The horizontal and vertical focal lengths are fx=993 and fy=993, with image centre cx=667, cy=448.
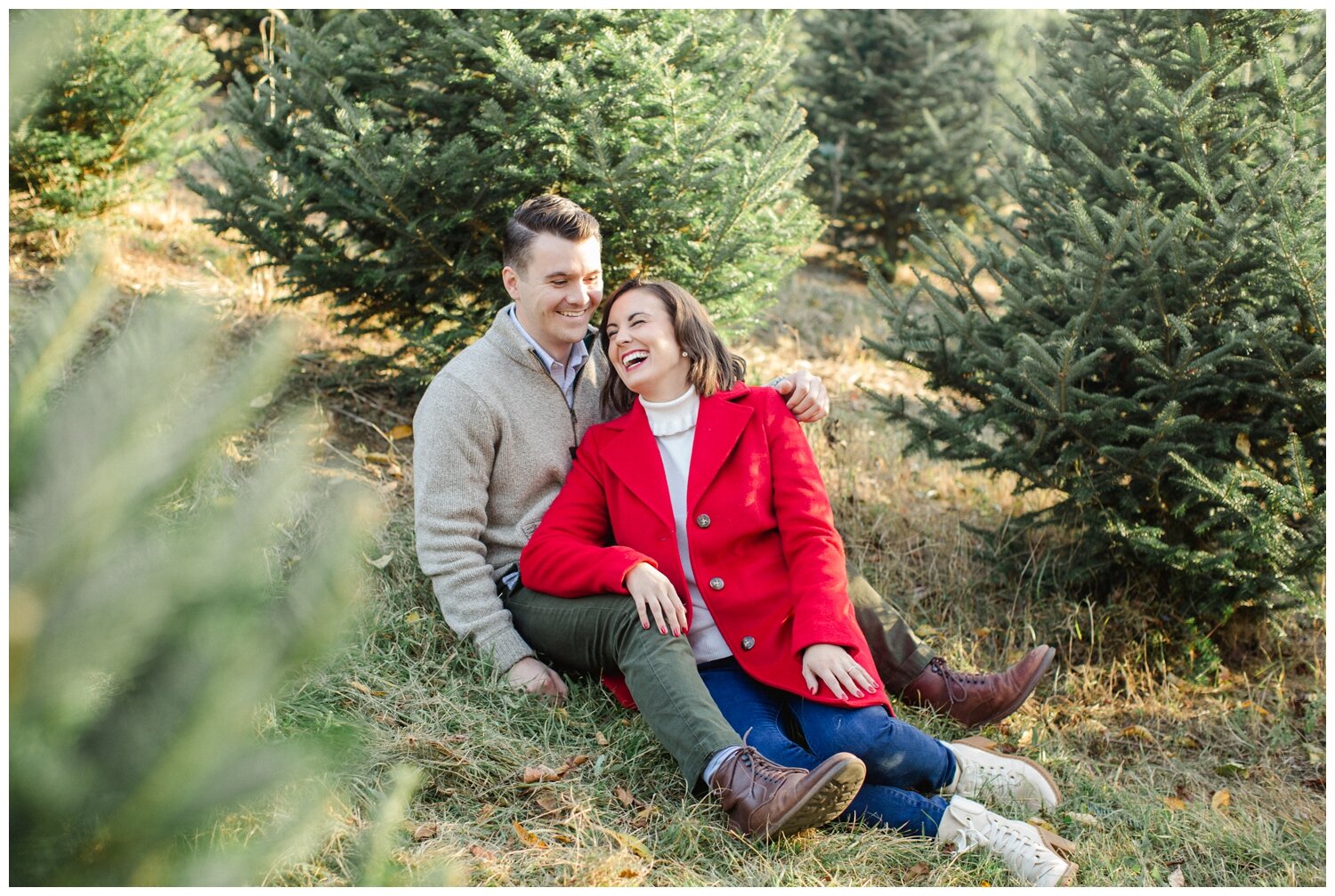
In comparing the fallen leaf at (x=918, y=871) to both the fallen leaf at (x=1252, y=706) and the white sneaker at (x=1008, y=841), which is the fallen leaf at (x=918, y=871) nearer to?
the white sneaker at (x=1008, y=841)

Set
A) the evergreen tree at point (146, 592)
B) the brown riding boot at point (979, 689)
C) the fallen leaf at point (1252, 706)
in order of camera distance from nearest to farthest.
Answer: the evergreen tree at point (146, 592), the brown riding boot at point (979, 689), the fallen leaf at point (1252, 706)

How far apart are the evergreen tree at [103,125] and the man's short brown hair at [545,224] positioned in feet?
9.70

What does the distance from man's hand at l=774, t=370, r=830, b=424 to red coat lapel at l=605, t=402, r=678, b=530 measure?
1.49ft

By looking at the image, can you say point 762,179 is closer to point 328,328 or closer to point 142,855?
point 328,328

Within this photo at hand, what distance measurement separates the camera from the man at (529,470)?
2818mm

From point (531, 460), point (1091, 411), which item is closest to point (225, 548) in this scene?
point (531, 460)

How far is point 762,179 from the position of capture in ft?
12.1

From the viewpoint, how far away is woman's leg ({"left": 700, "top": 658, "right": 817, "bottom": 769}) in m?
2.54

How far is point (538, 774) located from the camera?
8.30 feet

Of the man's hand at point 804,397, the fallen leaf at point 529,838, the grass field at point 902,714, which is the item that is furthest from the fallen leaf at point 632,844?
the man's hand at point 804,397

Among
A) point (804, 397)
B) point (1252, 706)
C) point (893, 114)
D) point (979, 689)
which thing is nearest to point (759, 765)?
point (979, 689)

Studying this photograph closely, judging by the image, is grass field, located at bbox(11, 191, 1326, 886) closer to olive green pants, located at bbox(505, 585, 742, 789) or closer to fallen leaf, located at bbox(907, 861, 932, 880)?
fallen leaf, located at bbox(907, 861, 932, 880)

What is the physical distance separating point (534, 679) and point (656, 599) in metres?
0.52

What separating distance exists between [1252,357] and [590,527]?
2273mm
